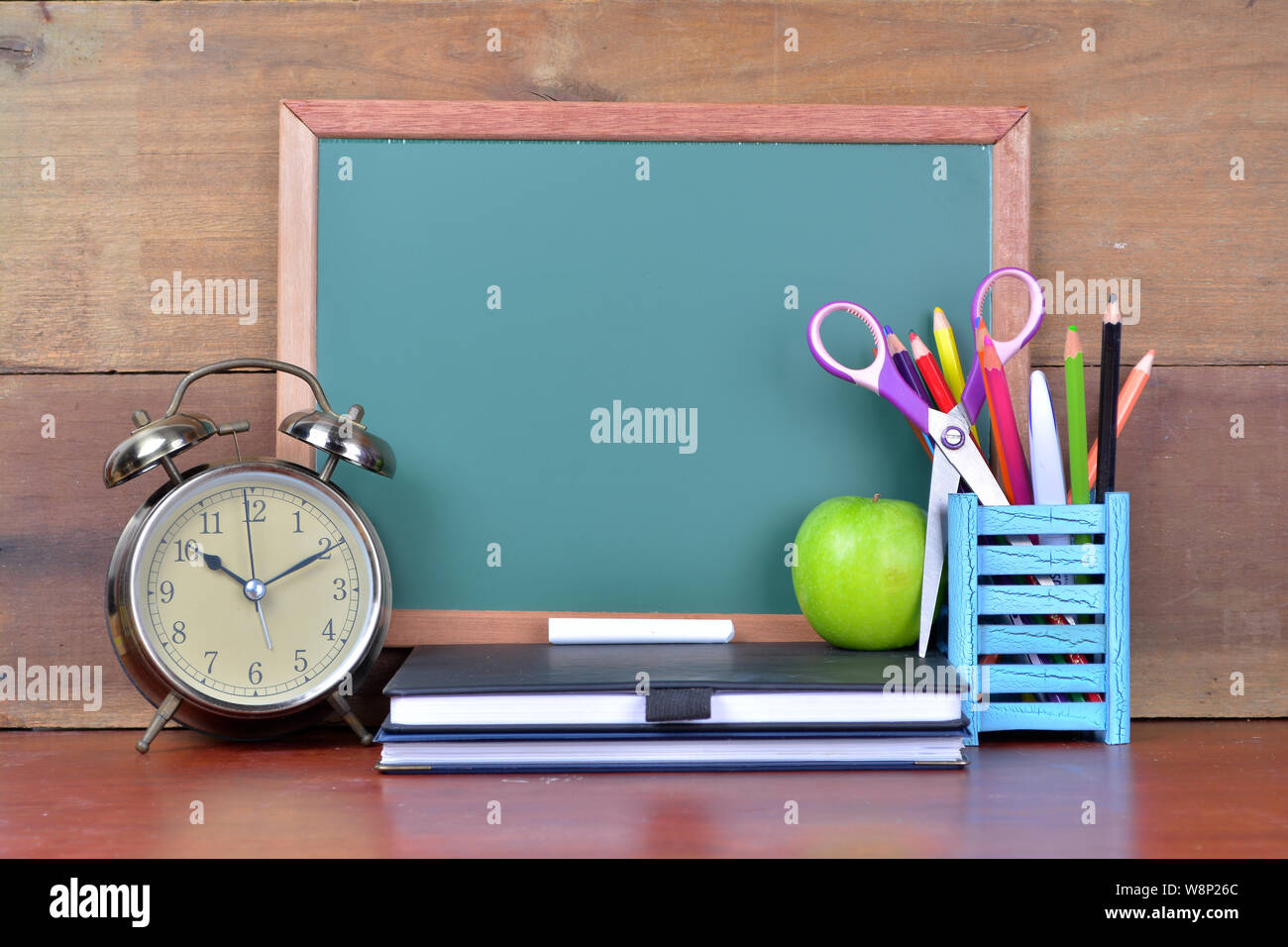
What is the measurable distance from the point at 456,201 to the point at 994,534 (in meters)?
0.56

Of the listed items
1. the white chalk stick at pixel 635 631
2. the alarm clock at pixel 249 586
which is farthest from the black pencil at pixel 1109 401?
the alarm clock at pixel 249 586

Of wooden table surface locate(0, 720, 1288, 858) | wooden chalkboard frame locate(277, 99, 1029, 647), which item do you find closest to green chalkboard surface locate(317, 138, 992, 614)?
wooden chalkboard frame locate(277, 99, 1029, 647)

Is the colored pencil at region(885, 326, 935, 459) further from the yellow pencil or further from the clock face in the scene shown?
the clock face

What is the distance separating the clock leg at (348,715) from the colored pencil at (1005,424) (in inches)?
23.1

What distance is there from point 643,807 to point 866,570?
0.97 ft

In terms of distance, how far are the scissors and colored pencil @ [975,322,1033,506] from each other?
0.02 metres

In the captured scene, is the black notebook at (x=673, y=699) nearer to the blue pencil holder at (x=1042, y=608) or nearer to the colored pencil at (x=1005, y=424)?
the blue pencil holder at (x=1042, y=608)

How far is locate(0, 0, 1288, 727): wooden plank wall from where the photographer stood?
930 mm

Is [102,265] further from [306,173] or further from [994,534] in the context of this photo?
[994,534]

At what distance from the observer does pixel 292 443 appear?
92cm

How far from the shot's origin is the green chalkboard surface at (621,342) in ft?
3.01

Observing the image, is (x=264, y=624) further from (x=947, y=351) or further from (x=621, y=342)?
(x=947, y=351)

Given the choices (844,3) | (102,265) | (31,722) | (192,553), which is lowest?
(31,722)

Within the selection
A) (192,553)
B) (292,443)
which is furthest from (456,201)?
(192,553)
